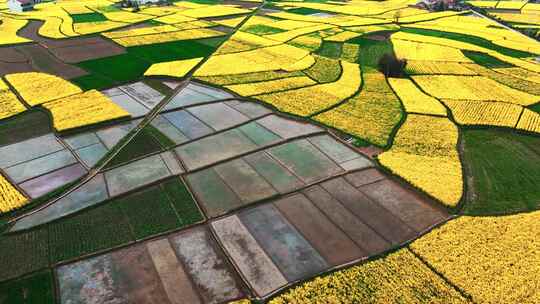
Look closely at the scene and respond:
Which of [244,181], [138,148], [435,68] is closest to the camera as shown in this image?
[244,181]

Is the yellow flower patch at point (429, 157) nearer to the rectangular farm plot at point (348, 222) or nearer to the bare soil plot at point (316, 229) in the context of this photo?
the bare soil plot at point (316, 229)

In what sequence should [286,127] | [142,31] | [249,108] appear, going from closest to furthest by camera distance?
1. [286,127]
2. [249,108]
3. [142,31]

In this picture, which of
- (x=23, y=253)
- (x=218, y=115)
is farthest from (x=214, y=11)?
(x=23, y=253)

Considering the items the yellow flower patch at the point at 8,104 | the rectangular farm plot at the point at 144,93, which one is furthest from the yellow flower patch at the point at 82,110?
the rectangular farm plot at the point at 144,93

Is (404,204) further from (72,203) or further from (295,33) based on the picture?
(295,33)

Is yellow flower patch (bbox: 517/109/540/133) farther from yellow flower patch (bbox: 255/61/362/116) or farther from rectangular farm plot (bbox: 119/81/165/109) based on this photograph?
rectangular farm plot (bbox: 119/81/165/109)

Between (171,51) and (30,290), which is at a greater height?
(171,51)

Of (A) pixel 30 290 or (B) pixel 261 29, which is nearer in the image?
(A) pixel 30 290
